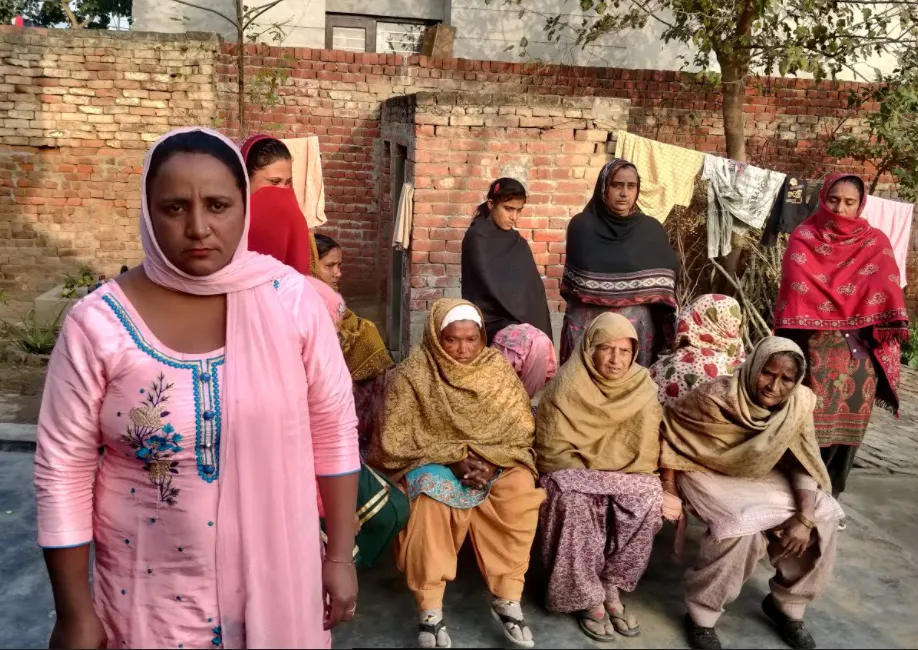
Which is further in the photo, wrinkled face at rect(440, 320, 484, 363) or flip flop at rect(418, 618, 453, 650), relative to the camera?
wrinkled face at rect(440, 320, 484, 363)

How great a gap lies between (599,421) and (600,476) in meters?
0.23

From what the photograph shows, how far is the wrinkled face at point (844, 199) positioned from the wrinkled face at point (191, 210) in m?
3.71

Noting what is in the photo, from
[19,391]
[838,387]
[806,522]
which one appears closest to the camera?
[806,522]

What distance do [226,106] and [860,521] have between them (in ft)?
23.6

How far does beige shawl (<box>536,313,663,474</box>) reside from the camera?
361 centimetres

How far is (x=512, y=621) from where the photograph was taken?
132 inches

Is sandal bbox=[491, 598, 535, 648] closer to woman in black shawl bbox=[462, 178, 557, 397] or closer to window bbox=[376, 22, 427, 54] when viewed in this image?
woman in black shawl bbox=[462, 178, 557, 397]

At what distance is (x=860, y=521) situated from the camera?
15.0 feet

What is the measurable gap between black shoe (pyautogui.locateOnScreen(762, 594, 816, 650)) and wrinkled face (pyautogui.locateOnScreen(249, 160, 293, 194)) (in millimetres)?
2613

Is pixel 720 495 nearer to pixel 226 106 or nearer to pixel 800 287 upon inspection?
pixel 800 287

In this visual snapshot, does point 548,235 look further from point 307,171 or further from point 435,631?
point 435,631

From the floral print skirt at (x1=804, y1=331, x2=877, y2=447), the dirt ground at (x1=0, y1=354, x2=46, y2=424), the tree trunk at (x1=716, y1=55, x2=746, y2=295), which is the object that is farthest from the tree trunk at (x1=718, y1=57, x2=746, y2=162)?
the dirt ground at (x1=0, y1=354, x2=46, y2=424)

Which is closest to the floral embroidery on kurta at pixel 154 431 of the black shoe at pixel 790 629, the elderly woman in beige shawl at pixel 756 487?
the elderly woman in beige shawl at pixel 756 487

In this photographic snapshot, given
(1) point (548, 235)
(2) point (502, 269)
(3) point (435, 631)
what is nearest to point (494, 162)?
(1) point (548, 235)
